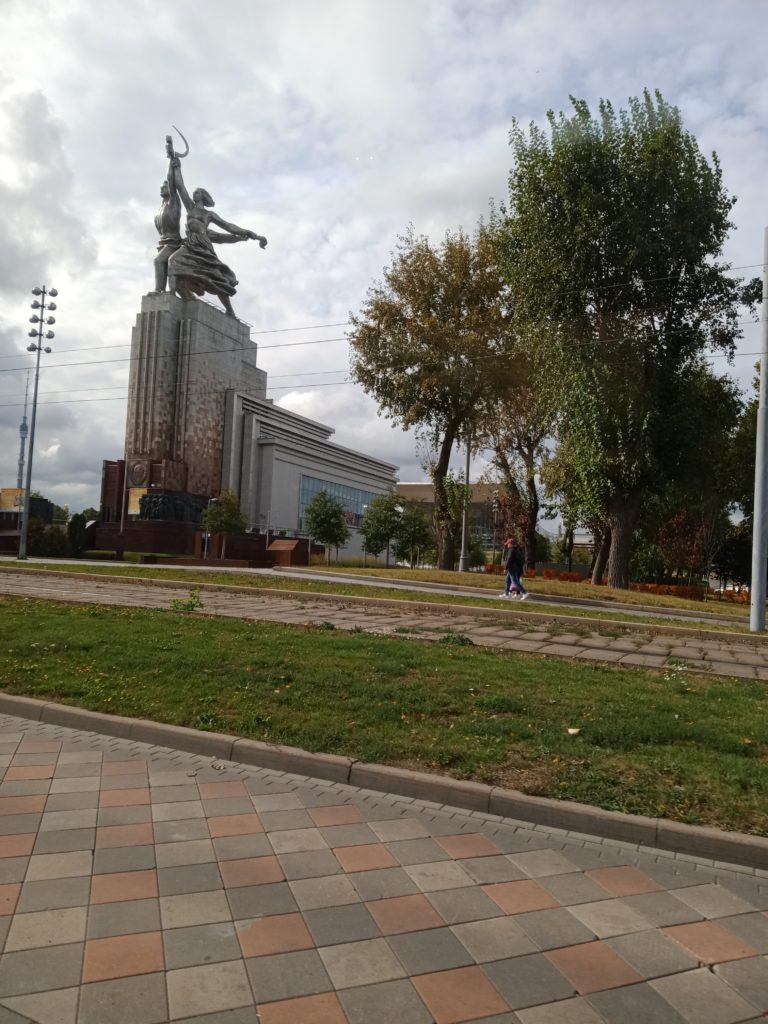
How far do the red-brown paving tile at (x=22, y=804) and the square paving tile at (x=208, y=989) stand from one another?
6.39 ft

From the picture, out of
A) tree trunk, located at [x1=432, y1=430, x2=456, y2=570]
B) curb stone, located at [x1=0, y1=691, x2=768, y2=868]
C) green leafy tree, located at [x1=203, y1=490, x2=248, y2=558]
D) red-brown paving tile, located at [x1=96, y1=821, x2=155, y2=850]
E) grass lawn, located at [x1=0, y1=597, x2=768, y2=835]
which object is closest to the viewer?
red-brown paving tile, located at [x1=96, y1=821, x2=155, y2=850]

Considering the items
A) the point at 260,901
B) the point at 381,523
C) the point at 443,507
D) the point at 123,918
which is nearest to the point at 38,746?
the point at 123,918

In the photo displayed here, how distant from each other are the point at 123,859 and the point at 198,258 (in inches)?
2665

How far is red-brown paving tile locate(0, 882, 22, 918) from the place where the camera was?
124 inches

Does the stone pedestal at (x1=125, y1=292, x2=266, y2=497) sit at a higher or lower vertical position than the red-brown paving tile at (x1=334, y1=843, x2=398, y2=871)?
higher

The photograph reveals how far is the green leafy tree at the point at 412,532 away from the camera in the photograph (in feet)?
201

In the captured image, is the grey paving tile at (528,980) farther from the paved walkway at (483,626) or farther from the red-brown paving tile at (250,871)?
the paved walkway at (483,626)

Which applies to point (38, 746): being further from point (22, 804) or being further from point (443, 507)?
point (443, 507)

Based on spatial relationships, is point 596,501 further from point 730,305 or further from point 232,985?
point 232,985

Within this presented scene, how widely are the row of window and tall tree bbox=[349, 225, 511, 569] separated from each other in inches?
1647

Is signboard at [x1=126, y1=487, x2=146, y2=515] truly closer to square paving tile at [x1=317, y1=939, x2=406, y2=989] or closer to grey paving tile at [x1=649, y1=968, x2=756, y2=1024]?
square paving tile at [x1=317, y1=939, x2=406, y2=989]

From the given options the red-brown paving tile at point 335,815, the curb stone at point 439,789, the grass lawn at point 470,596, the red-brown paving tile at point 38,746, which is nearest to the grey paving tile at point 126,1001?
the red-brown paving tile at point 335,815

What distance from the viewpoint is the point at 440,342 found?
95.6 feet

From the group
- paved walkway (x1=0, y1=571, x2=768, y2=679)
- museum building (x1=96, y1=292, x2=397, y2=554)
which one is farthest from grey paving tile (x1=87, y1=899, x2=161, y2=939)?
museum building (x1=96, y1=292, x2=397, y2=554)
